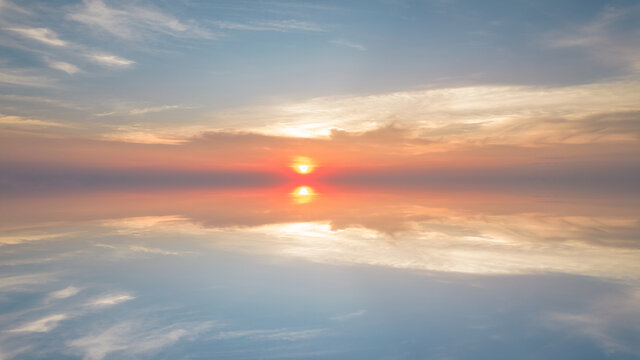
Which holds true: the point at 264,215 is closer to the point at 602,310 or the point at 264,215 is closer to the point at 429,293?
the point at 429,293

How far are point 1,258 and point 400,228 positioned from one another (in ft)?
36.2

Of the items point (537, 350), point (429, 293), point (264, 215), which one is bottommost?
point (537, 350)

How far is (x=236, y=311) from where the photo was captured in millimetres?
6469

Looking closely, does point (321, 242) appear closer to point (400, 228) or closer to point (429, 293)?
point (400, 228)

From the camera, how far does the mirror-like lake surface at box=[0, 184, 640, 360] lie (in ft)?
17.4

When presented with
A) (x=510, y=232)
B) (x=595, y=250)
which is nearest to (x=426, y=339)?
(x=595, y=250)

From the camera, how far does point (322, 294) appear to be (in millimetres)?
7188

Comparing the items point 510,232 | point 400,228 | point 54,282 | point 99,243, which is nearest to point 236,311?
point 54,282

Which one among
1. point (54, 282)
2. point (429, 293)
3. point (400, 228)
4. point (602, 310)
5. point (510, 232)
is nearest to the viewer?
point (602, 310)

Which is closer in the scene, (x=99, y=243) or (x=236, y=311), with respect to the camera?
(x=236, y=311)

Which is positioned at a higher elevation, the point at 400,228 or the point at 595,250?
the point at 400,228

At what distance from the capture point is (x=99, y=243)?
38.0 feet

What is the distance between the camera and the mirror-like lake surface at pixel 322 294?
5312mm

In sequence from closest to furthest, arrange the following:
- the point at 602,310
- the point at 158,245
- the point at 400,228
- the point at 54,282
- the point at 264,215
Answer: the point at 602,310 → the point at 54,282 → the point at 158,245 → the point at 400,228 → the point at 264,215
